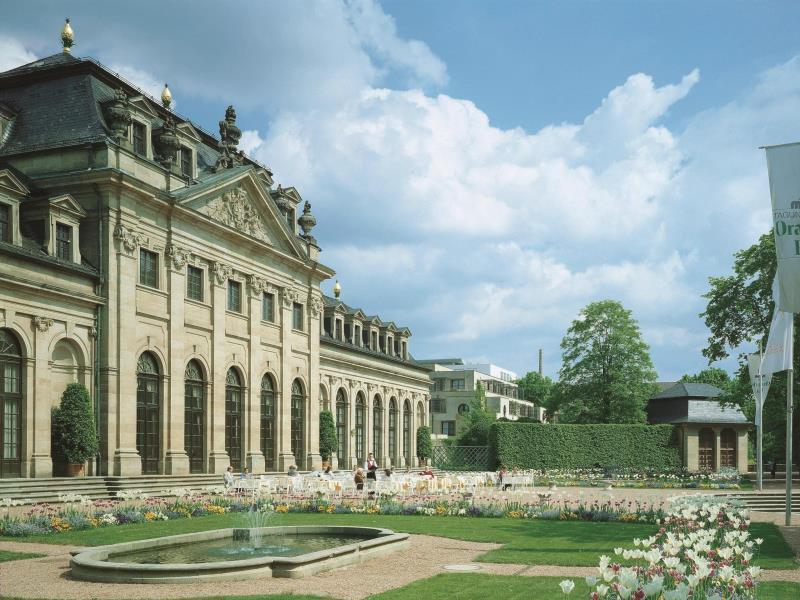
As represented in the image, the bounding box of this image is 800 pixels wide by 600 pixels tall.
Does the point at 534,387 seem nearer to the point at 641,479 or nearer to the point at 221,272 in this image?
the point at 641,479

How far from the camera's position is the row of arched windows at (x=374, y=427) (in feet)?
212

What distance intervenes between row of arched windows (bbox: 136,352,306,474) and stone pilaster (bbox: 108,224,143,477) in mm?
1317

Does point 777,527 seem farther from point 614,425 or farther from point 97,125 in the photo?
point 614,425

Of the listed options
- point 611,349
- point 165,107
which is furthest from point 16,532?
point 611,349

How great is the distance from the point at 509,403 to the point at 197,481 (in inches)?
3487

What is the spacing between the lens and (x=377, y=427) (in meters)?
71.6

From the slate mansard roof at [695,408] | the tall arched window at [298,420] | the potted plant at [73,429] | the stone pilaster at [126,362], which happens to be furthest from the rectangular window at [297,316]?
the slate mansard roof at [695,408]

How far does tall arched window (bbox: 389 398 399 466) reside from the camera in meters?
74.1

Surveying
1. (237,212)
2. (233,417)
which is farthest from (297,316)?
(237,212)

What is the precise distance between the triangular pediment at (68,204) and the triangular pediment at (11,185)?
1084 mm

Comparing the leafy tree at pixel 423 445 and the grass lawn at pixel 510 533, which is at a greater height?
the grass lawn at pixel 510 533

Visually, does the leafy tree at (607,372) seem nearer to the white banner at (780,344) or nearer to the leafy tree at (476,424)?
the leafy tree at (476,424)

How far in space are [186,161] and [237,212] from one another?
3768 millimetres

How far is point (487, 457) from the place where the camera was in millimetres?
68125
